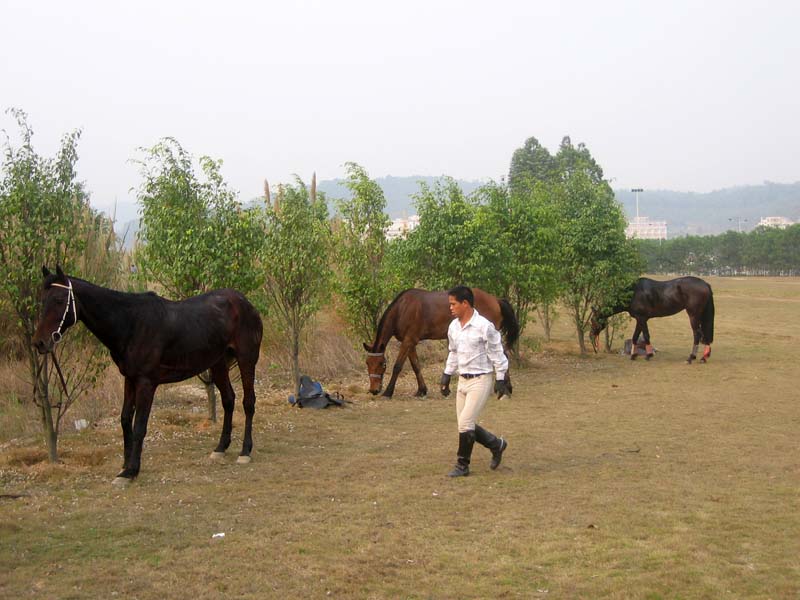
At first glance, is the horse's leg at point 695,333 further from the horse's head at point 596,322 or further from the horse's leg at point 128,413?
the horse's leg at point 128,413

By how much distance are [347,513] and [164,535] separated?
5.07 ft

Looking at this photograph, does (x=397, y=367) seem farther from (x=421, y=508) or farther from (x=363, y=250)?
(x=421, y=508)

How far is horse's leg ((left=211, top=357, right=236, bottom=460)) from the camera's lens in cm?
932

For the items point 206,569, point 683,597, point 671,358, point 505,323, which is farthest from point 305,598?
point 671,358

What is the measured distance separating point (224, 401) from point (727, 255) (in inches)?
Result: 2690

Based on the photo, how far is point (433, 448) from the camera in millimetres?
9727

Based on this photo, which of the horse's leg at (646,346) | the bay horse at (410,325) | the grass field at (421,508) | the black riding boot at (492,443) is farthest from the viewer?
the horse's leg at (646,346)

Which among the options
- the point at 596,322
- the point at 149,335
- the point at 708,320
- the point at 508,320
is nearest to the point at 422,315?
the point at 508,320

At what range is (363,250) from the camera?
1541 centimetres

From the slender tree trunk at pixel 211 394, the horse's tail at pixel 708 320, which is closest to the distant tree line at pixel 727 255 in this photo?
the horse's tail at pixel 708 320

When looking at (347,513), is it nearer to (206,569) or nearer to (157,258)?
(206,569)

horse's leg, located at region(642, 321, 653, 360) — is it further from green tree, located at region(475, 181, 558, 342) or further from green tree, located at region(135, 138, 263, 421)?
green tree, located at region(135, 138, 263, 421)

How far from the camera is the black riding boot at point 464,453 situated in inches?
322

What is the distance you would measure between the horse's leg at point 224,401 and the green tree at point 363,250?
18.7 feet
